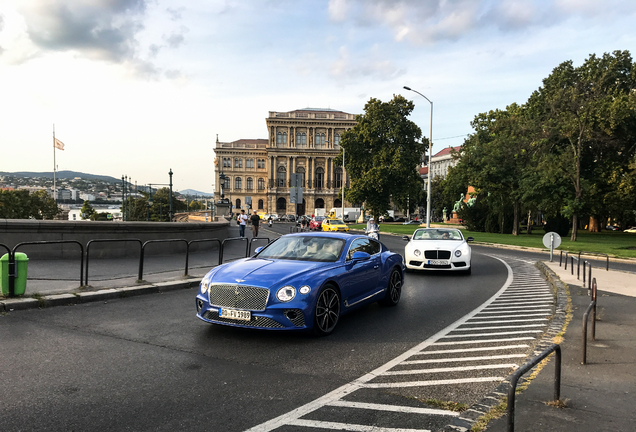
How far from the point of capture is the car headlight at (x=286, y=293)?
6.20 metres

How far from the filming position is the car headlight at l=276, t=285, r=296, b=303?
6.20 meters

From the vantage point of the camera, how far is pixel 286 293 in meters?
6.25

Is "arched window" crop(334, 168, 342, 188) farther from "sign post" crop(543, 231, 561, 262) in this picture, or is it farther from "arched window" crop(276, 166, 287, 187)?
"sign post" crop(543, 231, 561, 262)

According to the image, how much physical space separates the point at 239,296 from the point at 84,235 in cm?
1024

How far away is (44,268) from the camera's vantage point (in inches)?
470

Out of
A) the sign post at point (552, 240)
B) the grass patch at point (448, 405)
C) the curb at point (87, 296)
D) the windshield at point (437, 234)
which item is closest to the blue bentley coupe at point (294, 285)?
the grass patch at point (448, 405)

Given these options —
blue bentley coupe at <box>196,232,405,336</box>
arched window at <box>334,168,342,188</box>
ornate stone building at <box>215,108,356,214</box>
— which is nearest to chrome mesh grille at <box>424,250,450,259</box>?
blue bentley coupe at <box>196,232,405,336</box>

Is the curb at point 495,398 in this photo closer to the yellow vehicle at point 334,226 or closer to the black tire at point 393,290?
the black tire at point 393,290

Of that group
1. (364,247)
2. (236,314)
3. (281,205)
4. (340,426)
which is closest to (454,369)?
(340,426)

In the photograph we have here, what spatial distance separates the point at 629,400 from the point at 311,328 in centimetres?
356

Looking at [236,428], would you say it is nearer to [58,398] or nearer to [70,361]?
[58,398]

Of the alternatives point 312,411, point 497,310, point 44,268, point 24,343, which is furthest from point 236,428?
point 44,268

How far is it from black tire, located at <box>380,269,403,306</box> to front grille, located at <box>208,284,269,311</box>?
132 inches

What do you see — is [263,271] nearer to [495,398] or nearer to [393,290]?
[393,290]
